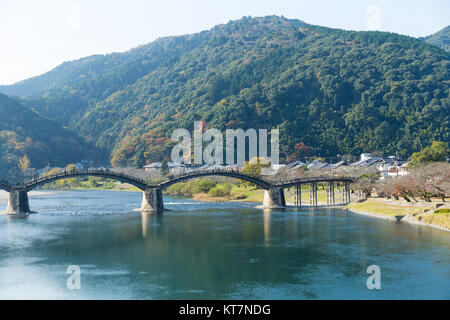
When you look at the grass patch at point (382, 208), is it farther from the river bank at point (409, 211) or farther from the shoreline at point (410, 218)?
the shoreline at point (410, 218)

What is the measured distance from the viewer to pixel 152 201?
194 feet

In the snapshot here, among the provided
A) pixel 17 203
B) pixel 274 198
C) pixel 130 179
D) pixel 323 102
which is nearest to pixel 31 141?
pixel 323 102

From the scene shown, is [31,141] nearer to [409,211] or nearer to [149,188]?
[149,188]

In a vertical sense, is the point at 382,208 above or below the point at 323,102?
below

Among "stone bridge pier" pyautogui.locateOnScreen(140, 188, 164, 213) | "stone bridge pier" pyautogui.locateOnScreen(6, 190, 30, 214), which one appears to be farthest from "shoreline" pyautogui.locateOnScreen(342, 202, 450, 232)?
"stone bridge pier" pyautogui.locateOnScreen(6, 190, 30, 214)

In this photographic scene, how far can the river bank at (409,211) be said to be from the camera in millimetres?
43219

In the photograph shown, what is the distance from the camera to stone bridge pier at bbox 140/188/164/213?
5906 centimetres

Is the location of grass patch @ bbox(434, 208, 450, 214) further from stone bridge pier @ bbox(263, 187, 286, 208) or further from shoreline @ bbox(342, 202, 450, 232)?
stone bridge pier @ bbox(263, 187, 286, 208)

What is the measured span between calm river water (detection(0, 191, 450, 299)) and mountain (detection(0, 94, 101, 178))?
77.5 m

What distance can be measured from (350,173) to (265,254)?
48.7 m

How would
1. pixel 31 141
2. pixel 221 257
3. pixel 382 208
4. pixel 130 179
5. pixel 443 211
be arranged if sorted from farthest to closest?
1. pixel 31 141
2. pixel 130 179
3. pixel 382 208
4. pixel 443 211
5. pixel 221 257

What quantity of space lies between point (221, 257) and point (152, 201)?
27.6 m

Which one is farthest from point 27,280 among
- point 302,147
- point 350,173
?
point 302,147
